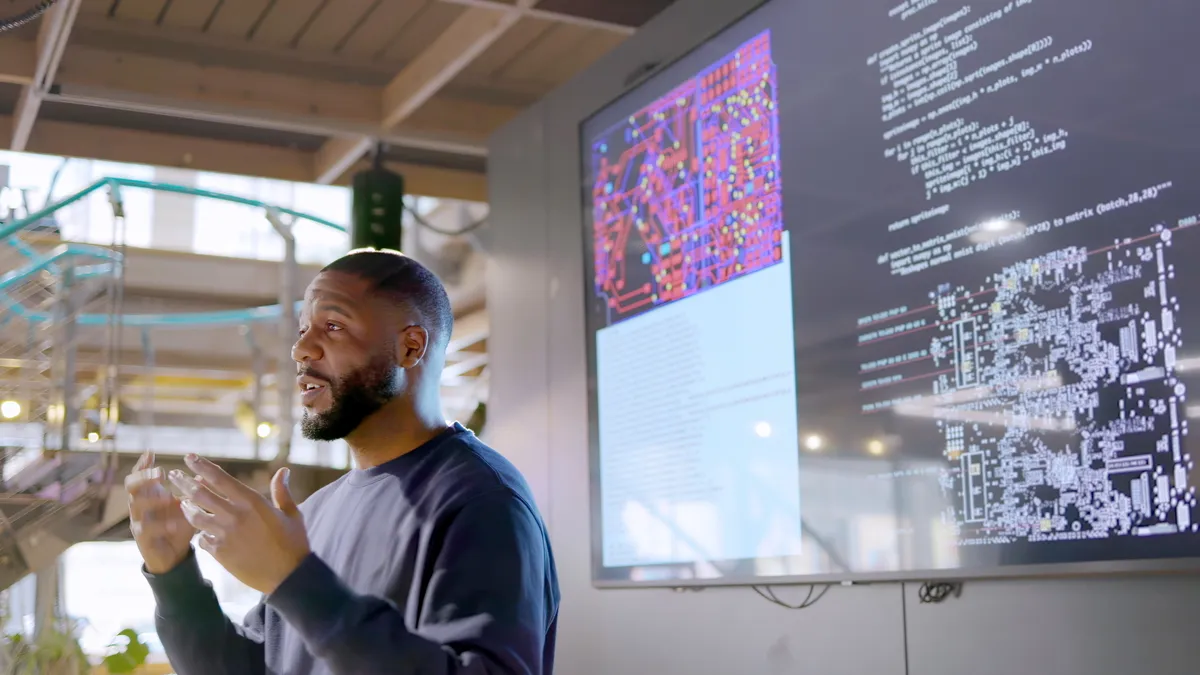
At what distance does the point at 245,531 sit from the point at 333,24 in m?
3.41

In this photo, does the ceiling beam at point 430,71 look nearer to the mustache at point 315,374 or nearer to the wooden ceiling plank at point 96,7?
the wooden ceiling plank at point 96,7

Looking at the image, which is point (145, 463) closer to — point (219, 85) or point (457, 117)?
point (219, 85)

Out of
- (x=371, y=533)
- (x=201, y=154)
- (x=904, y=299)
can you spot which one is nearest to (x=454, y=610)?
(x=371, y=533)

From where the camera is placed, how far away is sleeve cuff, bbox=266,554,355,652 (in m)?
1.24

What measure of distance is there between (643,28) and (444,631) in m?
2.59

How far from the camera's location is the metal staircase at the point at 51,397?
4500mm

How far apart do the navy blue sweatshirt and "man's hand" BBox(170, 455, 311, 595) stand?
0.02 metres

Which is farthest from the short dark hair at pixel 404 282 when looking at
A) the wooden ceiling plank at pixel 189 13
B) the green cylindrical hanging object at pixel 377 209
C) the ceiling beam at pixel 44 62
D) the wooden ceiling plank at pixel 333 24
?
the green cylindrical hanging object at pixel 377 209

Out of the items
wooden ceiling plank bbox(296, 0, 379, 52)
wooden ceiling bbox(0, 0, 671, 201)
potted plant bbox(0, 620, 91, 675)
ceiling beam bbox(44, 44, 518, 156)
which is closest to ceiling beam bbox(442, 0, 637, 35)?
wooden ceiling bbox(0, 0, 671, 201)

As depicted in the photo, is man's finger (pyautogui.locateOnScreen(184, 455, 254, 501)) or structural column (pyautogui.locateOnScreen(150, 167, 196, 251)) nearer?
man's finger (pyautogui.locateOnScreen(184, 455, 254, 501))

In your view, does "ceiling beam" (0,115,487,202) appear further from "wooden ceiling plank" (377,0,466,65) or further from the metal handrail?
Answer: "wooden ceiling plank" (377,0,466,65)

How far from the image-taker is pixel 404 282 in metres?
1.64

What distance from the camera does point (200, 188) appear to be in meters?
5.35

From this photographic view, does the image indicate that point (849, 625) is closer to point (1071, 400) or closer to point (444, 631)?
point (1071, 400)
